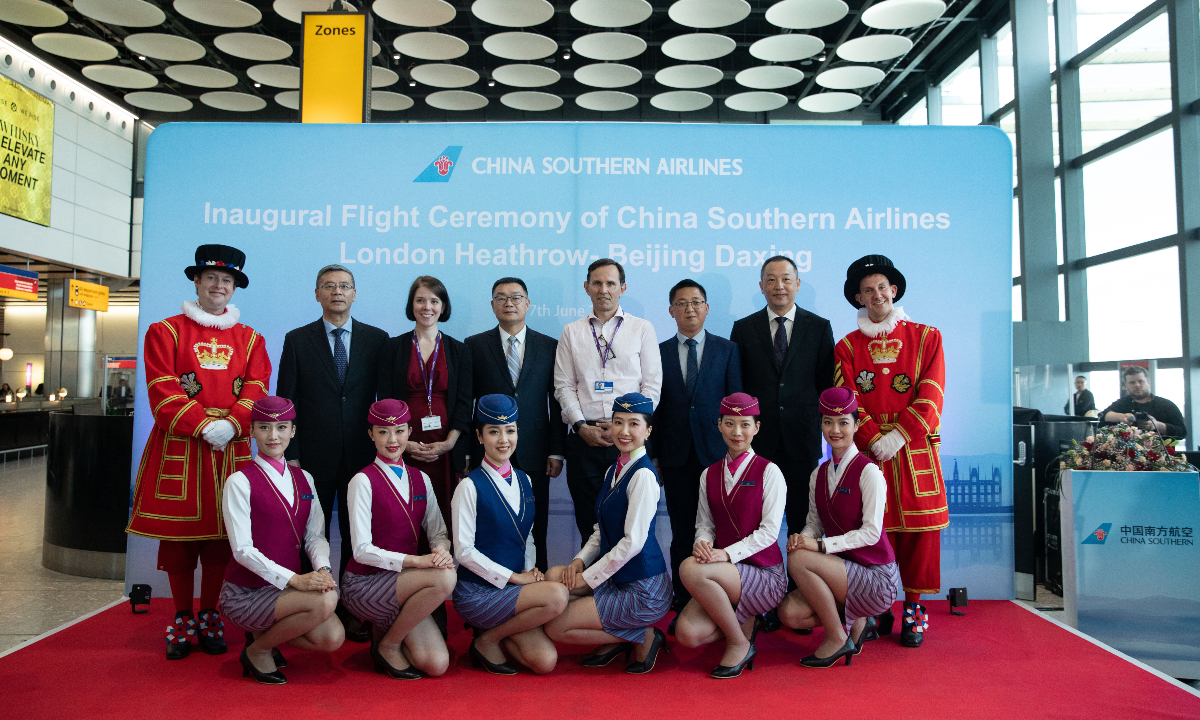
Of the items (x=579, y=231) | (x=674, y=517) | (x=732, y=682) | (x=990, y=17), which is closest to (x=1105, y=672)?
(x=732, y=682)

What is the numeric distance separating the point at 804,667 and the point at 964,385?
1.94m

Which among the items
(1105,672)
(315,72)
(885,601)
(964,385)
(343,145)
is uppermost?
(315,72)

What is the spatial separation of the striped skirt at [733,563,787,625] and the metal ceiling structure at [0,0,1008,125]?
6.40 meters

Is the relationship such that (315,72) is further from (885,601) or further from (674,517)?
(885,601)

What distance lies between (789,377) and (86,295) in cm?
1369

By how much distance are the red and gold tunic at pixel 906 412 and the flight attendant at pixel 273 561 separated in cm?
229

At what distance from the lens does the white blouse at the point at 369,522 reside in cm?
262

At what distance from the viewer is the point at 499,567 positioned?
265 centimetres

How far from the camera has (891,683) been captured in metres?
2.68

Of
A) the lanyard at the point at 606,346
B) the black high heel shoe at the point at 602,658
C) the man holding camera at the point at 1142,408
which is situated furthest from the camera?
the man holding camera at the point at 1142,408

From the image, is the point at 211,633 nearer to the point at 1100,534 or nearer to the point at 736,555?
the point at 736,555

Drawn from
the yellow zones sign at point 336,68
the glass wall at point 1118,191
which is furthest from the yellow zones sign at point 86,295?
the glass wall at point 1118,191

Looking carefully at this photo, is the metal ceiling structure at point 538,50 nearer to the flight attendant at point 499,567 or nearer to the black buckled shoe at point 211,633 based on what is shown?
the flight attendant at point 499,567

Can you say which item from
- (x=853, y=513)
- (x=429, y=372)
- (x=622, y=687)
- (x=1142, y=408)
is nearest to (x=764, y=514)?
(x=853, y=513)
